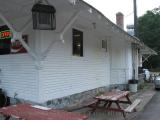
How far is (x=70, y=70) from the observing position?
11.1m

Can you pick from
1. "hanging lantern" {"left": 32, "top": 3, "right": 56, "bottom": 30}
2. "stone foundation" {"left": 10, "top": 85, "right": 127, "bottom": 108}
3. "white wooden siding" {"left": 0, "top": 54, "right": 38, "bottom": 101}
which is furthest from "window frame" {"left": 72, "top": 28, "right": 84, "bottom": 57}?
"hanging lantern" {"left": 32, "top": 3, "right": 56, "bottom": 30}

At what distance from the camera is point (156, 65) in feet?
149

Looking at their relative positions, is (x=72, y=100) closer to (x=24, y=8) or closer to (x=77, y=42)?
(x=77, y=42)

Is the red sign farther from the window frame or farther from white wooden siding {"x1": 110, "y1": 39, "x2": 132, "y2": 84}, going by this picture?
white wooden siding {"x1": 110, "y1": 39, "x2": 132, "y2": 84}

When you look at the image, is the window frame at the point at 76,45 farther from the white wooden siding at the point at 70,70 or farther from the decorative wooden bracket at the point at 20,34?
the decorative wooden bracket at the point at 20,34

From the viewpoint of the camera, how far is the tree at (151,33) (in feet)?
144

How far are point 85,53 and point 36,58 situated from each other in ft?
12.2

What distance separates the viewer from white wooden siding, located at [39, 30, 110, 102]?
9.68m

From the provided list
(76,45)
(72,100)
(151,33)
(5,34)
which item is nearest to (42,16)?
(5,34)

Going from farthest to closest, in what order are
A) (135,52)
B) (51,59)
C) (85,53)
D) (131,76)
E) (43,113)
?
(135,52) < (131,76) < (85,53) < (51,59) < (43,113)

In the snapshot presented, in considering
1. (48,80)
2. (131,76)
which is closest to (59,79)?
(48,80)

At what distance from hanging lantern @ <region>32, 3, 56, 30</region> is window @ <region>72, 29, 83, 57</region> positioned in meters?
3.72

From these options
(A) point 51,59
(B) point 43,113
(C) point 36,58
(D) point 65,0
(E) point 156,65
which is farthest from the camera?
(E) point 156,65

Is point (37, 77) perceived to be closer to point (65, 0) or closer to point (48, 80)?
point (48, 80)
